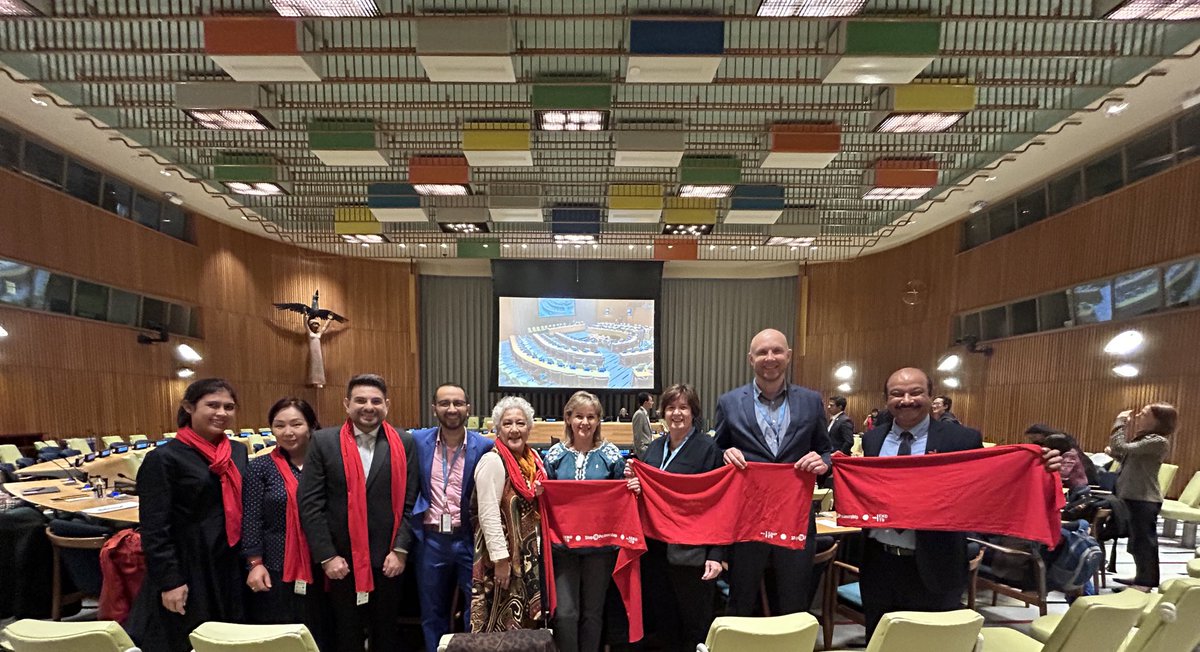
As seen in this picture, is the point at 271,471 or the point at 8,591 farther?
the point at 8,591

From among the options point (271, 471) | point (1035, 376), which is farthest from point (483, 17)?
point (1035, 376)

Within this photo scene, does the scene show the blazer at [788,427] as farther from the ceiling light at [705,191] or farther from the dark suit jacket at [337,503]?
the ceiling light at [705,191]

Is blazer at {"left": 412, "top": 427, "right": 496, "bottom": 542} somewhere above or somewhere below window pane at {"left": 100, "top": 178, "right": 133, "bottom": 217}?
below

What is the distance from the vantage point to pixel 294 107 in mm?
6695

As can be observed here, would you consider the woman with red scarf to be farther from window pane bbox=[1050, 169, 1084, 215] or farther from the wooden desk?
window pane bbox=[1050, 169, 1084, 215]

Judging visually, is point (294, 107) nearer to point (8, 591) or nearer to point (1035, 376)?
point (8, 591)

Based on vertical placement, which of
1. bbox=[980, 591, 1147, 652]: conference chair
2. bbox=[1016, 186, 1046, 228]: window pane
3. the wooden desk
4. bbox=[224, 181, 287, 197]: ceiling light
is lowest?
the wooden desk

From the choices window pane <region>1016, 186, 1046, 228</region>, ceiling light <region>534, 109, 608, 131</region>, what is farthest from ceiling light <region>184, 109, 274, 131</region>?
window pane <region>1016, 186, 1046, 228</region>

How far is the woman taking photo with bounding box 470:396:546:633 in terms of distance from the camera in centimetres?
271

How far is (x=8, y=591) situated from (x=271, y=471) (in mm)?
2704

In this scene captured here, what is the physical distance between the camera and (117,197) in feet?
32.6

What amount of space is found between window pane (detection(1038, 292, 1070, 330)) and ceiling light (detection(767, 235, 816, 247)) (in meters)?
4.17

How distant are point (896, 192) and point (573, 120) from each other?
5.40 meters

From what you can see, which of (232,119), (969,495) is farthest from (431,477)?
(232,119)
